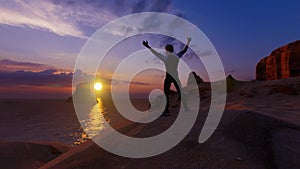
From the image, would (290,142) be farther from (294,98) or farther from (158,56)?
(294,98)

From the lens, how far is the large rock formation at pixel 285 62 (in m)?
25.3

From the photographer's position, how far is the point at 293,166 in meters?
2.62

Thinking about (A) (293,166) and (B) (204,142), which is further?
(B) (204,142)

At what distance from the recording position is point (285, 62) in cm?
2680

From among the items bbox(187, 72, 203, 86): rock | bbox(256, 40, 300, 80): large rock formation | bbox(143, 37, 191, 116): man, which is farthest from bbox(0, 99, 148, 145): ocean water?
bbox(256, 40, 300, 80): large rock formation

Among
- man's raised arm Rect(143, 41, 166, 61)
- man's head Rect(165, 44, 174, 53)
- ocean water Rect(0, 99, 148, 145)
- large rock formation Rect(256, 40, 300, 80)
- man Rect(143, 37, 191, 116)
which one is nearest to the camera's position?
man's raised arm Rect(143, 41, 166, 61)

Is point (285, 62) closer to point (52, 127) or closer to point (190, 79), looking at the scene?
point (190, 79)

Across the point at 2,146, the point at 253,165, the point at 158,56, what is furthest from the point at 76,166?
the point at 2,146

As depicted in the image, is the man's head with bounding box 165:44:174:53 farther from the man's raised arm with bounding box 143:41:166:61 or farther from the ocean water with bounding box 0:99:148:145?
the ocean water with bounding box 0:99:148:145

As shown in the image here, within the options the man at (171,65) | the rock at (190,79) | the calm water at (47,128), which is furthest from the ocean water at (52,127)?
the rock at (190,79)

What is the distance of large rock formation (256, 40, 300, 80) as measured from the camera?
2527cm

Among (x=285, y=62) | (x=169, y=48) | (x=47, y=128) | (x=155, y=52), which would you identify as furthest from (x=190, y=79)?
(x=285, y=62)

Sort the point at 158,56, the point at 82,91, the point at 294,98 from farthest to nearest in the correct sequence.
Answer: the point at 82,91
the point at 294,98
the point at 158,56

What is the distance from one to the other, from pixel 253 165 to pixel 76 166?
2.52m
